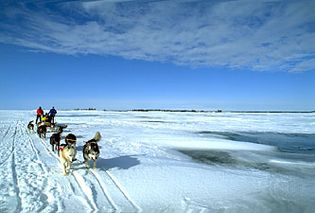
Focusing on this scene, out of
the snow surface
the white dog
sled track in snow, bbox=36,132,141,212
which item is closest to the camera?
sled track in snow, bbox=36,132,141,212

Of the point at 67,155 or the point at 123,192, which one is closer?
the point at 123,192

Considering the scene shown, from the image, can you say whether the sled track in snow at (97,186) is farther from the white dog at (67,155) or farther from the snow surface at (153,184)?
the white dog at (67,155)

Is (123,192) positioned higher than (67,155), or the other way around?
(67,155)

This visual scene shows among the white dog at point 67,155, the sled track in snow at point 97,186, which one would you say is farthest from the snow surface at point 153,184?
the white dog at point 67,155

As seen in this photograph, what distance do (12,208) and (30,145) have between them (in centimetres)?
765

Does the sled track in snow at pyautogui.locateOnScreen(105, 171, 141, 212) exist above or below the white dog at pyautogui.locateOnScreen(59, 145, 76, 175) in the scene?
below

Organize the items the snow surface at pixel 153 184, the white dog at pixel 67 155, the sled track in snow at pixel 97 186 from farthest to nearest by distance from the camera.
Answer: the white dog at pixel 67 155
the snow surface at pixel 153 184
the sled track in snow at pixel 97 186

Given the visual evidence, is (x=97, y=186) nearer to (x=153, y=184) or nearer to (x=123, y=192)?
(x=123, y=192)

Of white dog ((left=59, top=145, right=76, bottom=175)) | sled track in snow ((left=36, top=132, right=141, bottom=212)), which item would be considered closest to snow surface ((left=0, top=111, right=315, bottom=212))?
sled track in snow ((left=36, top=132, right=141, bottom=212))

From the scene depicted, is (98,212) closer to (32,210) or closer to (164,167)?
(32,210)

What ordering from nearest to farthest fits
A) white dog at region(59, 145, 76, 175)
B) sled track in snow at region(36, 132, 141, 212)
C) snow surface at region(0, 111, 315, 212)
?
sled track in snow at region(36, 132, 141, 212) → snow surface at region(0, 111, 315, 212) → white dog at region(59, 145, 76, 175)

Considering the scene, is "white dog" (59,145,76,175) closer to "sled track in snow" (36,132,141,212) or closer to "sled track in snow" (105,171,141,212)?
"sled track in snow" (36,132,141,212)

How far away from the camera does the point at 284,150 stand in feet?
42.0

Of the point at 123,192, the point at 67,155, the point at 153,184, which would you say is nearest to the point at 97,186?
the point at 123,192
